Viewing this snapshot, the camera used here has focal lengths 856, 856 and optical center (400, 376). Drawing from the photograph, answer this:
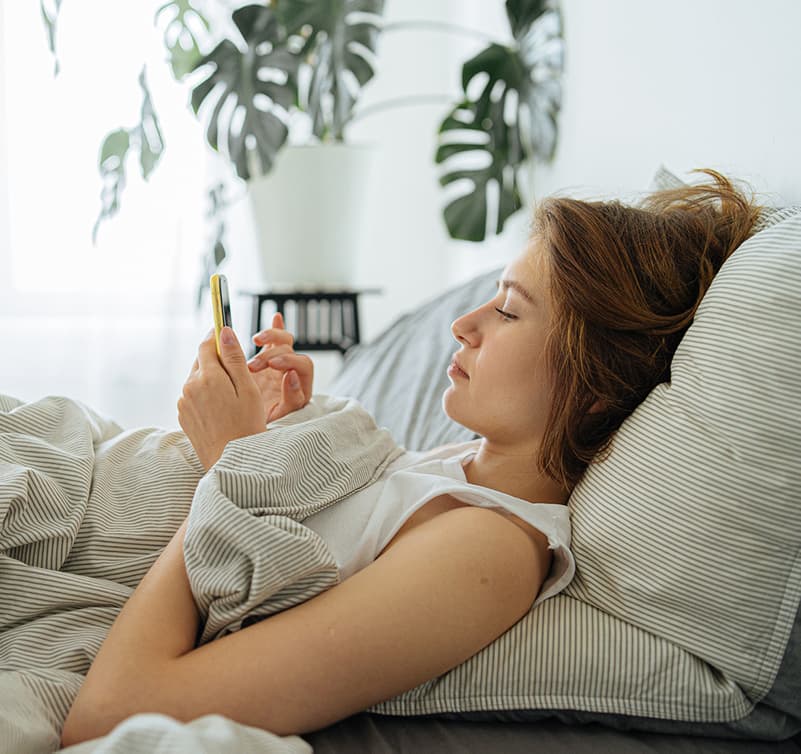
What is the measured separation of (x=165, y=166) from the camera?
127 inches

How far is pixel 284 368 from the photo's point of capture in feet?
3.61

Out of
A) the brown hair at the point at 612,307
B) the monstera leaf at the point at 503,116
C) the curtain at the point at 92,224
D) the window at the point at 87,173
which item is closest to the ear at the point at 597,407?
the brown hair at the point at 612,307

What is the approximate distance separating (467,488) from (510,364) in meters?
0.17

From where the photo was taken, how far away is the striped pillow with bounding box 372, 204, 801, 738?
0.76 meters

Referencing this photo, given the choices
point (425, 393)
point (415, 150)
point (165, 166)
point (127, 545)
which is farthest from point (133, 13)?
point (127, 545)

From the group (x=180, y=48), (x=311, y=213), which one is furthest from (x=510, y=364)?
(x=180, y=48)

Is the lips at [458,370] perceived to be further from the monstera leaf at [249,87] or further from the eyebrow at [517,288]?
the monstera leaf at [249,87]

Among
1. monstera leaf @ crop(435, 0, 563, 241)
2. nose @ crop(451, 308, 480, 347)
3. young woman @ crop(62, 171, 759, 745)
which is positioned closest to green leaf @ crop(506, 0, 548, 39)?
monstera leaf @ crop(435, 0, 563, 241)

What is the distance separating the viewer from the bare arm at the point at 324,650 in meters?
0.71

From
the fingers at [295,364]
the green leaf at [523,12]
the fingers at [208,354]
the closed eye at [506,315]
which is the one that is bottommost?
the fingers at [295,364]

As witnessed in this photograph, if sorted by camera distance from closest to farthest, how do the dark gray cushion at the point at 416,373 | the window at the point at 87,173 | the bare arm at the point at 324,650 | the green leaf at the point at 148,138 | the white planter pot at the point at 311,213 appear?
the bare arm at the point at 324,650 → the dark gray cushion at the point at 416,373 → the green leaf at the point at 148,138 → the white planter pot at the point at 311,213 → the window at the point at 87,173

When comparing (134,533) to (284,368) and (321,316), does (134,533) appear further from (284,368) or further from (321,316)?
(321,316)

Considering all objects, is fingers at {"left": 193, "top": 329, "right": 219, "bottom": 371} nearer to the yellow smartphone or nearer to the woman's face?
the yellow smartphone

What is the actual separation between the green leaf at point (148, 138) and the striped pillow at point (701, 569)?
71.0 inches
